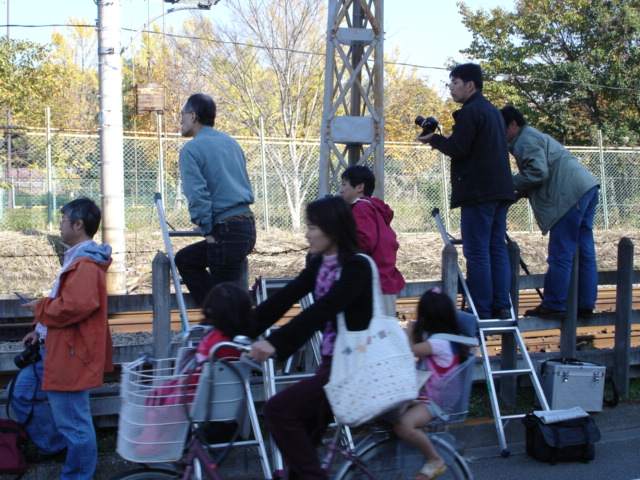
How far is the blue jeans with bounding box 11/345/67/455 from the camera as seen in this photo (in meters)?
4.72

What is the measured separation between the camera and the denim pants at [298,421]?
11.3 ft

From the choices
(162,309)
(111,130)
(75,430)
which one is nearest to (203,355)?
(75,430)

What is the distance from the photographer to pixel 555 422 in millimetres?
5570

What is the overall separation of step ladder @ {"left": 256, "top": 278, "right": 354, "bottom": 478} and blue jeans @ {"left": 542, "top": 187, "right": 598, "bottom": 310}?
2.17 metres

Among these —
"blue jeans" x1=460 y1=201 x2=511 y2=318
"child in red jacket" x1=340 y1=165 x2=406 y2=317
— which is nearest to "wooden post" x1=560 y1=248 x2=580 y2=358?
"blue jeans" x1=460 y1=201 x2=511 y2=318

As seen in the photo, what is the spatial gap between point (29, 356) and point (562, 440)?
3.79m

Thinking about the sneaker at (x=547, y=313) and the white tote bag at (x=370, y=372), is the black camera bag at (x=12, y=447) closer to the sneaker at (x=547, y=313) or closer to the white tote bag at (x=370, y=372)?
the white tote bag at (x=370, y=372)

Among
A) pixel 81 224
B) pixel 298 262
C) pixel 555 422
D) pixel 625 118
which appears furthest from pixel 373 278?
pixel 625 118

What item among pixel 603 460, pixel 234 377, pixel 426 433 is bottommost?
pixel 603 460

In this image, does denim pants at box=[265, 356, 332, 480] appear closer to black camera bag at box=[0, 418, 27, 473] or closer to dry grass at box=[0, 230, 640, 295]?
black camera bag at box=[0, 418, 27, 473]

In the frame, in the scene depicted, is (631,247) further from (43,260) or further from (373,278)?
(43,260)

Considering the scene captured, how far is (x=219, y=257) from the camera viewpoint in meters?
5.32

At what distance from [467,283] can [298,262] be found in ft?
27.0

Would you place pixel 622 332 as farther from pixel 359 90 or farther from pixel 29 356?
pixel 29 356
